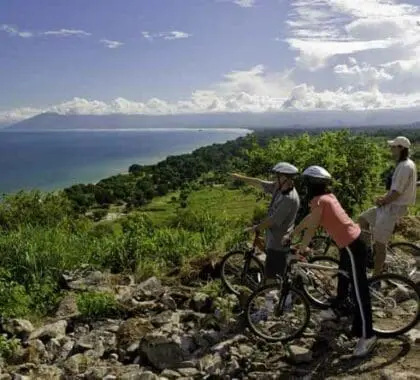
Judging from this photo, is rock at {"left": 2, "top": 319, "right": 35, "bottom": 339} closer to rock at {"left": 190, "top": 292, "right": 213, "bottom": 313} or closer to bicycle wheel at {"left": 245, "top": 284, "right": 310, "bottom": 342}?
rock at {"left": 190, "top": 292, "right": 213, "bottom": 313}

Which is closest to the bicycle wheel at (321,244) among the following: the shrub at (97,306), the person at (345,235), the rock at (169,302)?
the rock at (169,302)

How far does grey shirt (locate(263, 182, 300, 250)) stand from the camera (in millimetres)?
6809

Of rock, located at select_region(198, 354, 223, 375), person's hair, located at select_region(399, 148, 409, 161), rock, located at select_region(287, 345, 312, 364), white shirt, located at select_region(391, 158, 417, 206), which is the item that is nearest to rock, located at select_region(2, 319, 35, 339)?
rock, located at select_region(198, 354, 223, 375)

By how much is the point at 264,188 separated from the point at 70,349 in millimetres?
3502

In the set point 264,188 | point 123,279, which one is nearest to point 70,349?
point 123,279

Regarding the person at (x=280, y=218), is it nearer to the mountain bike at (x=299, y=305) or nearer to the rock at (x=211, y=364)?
the mountain bike at (x=299, y=305)

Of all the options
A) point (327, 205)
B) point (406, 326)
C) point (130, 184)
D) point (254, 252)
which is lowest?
point (130, 184)

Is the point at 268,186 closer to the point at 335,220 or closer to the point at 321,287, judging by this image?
the point at 321,287

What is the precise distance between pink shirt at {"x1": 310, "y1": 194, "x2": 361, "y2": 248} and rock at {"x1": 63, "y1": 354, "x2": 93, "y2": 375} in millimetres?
3357

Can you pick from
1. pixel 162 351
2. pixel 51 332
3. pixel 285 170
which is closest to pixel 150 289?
pixel 51 332

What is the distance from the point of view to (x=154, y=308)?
790 centimetres

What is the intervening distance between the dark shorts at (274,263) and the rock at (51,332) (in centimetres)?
300

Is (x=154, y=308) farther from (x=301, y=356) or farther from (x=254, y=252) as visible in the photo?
(x=301, y=356)

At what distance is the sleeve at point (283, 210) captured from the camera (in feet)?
22.3
